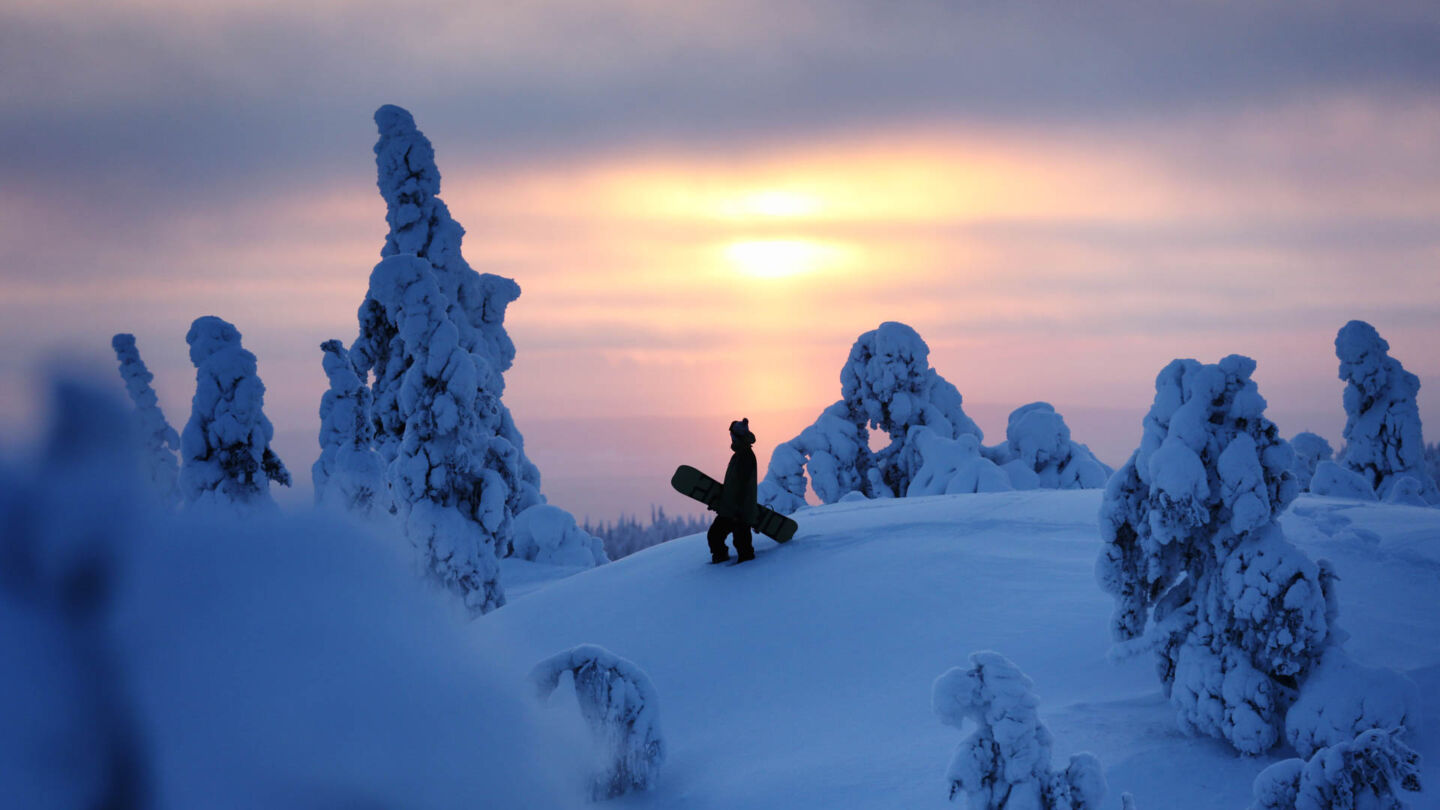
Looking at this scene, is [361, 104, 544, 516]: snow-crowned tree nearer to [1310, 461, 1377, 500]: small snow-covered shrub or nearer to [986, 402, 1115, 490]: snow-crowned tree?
[986, 402, 1115, 490]: snow-crowned tree

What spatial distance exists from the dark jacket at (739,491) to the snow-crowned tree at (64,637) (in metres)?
10.2

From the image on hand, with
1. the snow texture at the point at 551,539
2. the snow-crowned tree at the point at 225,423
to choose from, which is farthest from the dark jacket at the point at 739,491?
the snow texture at the point at 551,539

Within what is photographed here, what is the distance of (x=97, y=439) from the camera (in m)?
0.83

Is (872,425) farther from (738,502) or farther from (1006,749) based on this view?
(1006,749)

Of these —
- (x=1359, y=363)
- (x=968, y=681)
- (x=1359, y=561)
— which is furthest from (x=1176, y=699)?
(x=1359, y=363)

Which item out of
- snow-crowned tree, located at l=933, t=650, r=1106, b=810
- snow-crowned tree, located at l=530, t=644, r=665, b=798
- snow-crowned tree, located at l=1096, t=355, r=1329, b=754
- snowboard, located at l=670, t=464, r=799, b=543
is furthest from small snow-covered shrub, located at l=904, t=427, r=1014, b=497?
snow-crowned tree, located at l=933, t=650, r=1106, b=810

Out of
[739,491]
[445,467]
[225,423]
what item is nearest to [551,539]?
[445,467]

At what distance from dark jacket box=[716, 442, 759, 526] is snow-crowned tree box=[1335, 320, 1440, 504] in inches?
672

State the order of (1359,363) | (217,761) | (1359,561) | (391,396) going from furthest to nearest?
(1359,363), (391,396), (1359,561), (217,761)

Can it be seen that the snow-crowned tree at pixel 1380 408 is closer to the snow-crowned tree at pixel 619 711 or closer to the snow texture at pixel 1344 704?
the snow texture at pixel 1344 704

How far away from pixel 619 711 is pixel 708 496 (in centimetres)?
533

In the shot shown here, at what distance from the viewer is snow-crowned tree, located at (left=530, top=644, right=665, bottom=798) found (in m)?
5.97

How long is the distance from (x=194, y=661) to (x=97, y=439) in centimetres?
24

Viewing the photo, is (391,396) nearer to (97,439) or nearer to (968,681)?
(968,681)
